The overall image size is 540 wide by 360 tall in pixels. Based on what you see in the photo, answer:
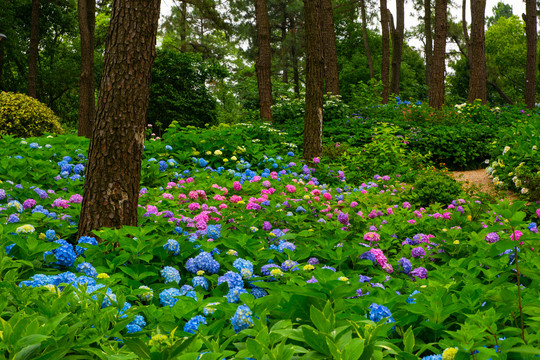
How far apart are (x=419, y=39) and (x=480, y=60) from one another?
2292cm

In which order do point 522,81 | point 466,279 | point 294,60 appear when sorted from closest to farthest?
point 466,279 → point 294,60 → point 522,81

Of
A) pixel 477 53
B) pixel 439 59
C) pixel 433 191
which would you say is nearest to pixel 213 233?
pixel 433 191

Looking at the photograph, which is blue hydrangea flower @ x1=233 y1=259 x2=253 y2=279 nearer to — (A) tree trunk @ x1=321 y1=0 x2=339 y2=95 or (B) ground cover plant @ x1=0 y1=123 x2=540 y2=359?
(B) ground cover plant @ x1=0 y1=123 x2=540 y2=359

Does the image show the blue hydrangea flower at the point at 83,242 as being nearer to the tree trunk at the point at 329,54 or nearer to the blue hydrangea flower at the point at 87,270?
the blue hydrangea flower at the point at 87,270

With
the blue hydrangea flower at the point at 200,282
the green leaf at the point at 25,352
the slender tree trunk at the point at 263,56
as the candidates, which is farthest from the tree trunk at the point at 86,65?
the green leaf at the point at 25,352

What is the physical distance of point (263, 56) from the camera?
38.5ft

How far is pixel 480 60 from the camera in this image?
555 inches

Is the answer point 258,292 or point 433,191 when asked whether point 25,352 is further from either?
point 433,191

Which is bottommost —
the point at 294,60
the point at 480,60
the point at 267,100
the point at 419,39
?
the point at 267,100

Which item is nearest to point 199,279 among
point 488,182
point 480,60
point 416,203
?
point 416,203

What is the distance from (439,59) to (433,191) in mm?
9073

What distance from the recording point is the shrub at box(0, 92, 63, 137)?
11.7m

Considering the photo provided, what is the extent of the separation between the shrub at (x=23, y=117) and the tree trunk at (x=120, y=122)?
31.8 feet

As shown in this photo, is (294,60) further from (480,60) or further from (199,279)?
(199,279)
